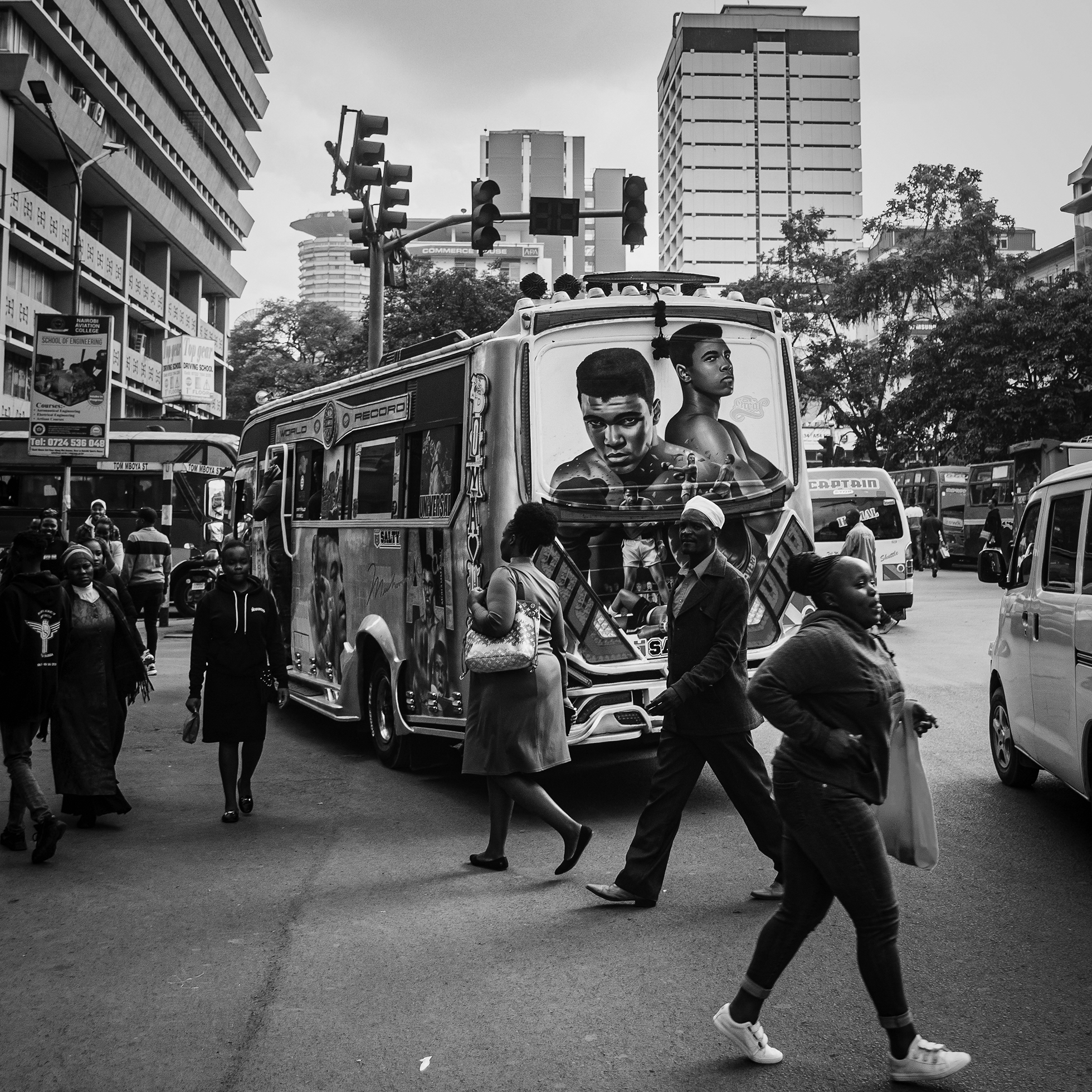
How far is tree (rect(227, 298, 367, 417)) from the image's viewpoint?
224ft

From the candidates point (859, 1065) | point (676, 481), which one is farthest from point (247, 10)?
point (859, 1065)

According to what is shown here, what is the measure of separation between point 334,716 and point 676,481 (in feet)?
12.4

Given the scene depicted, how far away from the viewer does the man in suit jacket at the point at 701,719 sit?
18.6 ft

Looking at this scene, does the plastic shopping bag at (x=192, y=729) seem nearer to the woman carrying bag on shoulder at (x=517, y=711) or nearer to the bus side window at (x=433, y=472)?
the bus side window at (x=433, y=472)

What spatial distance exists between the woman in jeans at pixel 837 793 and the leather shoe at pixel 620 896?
66.8 inches

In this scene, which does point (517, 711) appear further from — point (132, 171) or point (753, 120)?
point (753, 120)

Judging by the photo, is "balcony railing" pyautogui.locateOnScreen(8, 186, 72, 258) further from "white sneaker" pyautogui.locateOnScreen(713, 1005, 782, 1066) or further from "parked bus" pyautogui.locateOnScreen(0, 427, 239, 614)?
"white sneaker" pyautogui.locateOnScreen(713, 1005, 782, 1066)

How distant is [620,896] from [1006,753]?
3579 mm

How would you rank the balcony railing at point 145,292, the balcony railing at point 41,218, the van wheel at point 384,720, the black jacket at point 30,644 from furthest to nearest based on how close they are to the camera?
1. the balcony railing at point 145,292
2. the balcony railing at point 41,218
3. the van wheel at point 384,720
4. the black jacket at point 30,644

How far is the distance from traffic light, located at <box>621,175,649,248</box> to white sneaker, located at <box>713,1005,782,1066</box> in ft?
41.4

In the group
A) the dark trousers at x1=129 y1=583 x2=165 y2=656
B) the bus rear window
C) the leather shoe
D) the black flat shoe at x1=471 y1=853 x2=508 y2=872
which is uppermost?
the bus rear window

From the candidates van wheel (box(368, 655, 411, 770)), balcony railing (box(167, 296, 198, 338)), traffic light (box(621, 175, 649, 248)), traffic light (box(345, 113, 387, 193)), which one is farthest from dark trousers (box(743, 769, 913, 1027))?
balcony railing (box(167, 296, 198, 338))

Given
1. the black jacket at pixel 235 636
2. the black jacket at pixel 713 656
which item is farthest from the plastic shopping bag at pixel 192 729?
the black jacket at pixel 713 656

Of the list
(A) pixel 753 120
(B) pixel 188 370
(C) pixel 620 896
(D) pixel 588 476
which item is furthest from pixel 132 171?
(A) pixel 753 120
